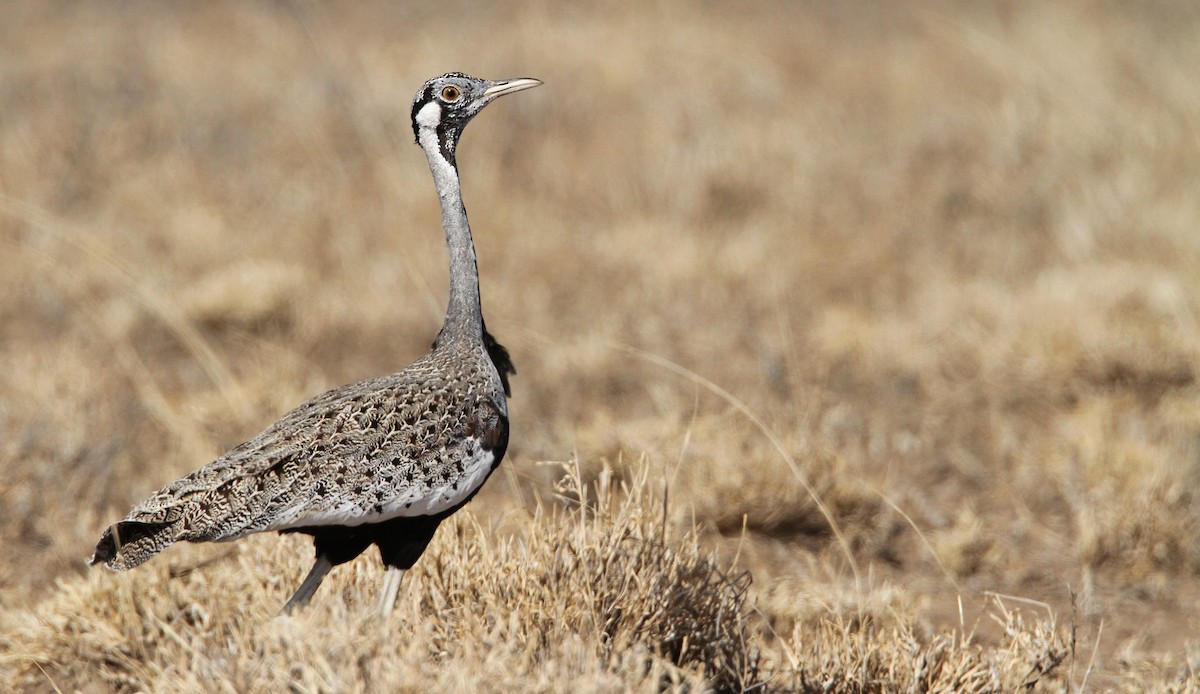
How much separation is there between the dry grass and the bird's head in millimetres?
691

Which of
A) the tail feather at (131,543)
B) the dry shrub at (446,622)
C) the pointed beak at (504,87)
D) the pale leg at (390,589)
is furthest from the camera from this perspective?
the pointed beak at (504,87)

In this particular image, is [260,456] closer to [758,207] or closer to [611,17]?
[758,207]

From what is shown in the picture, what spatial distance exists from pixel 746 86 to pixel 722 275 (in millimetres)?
3341

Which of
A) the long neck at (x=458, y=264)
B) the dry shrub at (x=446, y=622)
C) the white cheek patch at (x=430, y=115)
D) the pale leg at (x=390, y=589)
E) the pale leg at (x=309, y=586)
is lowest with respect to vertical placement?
the dry shrub at (x=446, y=622)

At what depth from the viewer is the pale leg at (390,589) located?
10.2ft

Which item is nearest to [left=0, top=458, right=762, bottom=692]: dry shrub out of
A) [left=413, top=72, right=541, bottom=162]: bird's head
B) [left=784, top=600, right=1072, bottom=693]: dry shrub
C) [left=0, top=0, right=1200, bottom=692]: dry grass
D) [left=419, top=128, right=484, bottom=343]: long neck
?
[left=0, top=0, right=1200, bottom=692]: dry grass

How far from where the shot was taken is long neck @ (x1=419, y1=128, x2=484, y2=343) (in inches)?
141

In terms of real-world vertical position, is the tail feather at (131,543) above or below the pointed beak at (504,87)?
below

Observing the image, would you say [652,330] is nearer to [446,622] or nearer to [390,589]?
[446,622]

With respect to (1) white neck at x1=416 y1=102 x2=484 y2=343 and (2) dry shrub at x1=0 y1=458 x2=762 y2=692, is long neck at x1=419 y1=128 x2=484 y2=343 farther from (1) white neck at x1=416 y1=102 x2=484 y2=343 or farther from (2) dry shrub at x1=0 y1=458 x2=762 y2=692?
(2) dry shrub at x1=0 y1=458 x2=762 y2=692

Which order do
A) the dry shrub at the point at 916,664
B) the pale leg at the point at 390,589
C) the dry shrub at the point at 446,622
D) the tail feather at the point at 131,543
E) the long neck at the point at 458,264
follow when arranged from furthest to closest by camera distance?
the long neck at the point at 458,264, the dry shrub at the point at 916,664, the pale leg at the point at 390,589, the tail feather at the point at 131,543, the dry shrub at the point at 446,622

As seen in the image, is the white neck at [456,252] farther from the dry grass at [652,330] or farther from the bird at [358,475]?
the dry grass at [652,330]

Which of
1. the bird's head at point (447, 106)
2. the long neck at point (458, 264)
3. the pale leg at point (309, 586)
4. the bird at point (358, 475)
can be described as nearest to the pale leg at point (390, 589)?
the bird at point (358, 475)

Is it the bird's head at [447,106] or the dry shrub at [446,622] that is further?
the bird's head at [447,106]
